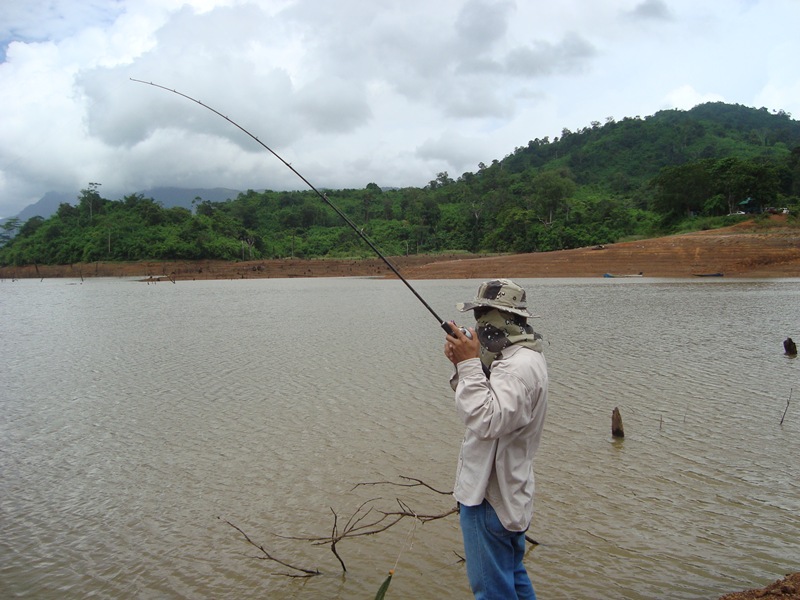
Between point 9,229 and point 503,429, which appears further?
point 9,229

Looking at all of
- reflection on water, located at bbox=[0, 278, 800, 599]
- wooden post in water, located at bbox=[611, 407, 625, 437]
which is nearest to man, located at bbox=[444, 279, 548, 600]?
reflection on water, located at bbox=[0, 278, 800, 599]

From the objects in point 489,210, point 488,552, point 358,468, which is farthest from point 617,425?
point 489,210

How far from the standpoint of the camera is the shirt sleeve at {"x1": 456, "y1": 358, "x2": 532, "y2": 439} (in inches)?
93.0

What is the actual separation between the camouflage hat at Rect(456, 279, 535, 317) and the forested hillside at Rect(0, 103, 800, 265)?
52931 millimetres

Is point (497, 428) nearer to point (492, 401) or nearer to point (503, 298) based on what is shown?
point (492, 401)

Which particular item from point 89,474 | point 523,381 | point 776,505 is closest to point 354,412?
point 89,474

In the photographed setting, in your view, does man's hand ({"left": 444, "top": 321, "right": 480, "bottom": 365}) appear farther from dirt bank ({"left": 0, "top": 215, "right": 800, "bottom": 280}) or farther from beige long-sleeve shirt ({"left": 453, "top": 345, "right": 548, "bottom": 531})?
dirt bank ({"left": 0, "top": 215, "right": 800, "bottom": 280})

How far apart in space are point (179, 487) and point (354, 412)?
305 cm

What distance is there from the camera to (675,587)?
3.97 meters

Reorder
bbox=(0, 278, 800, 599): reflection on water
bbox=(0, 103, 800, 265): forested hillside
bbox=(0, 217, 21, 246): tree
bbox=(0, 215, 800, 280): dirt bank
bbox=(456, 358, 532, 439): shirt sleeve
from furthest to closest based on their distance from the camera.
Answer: bbox=(0, 217, 21, 246): tree < bbox=(0, 103, 800, 265): forested hillside < bbox=(0, 215, 800, 280): dirt bank < bbox=(0, 278, 800, 599): reflection on water < bbox=(456, 358, 532, 439): shirt sleeve

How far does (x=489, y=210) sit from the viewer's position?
77.1 metres

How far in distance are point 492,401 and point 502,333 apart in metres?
0.34

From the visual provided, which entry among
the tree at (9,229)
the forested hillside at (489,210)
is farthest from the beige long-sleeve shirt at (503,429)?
the tree at (9,229)

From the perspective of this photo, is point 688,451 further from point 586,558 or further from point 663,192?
point 663,192
